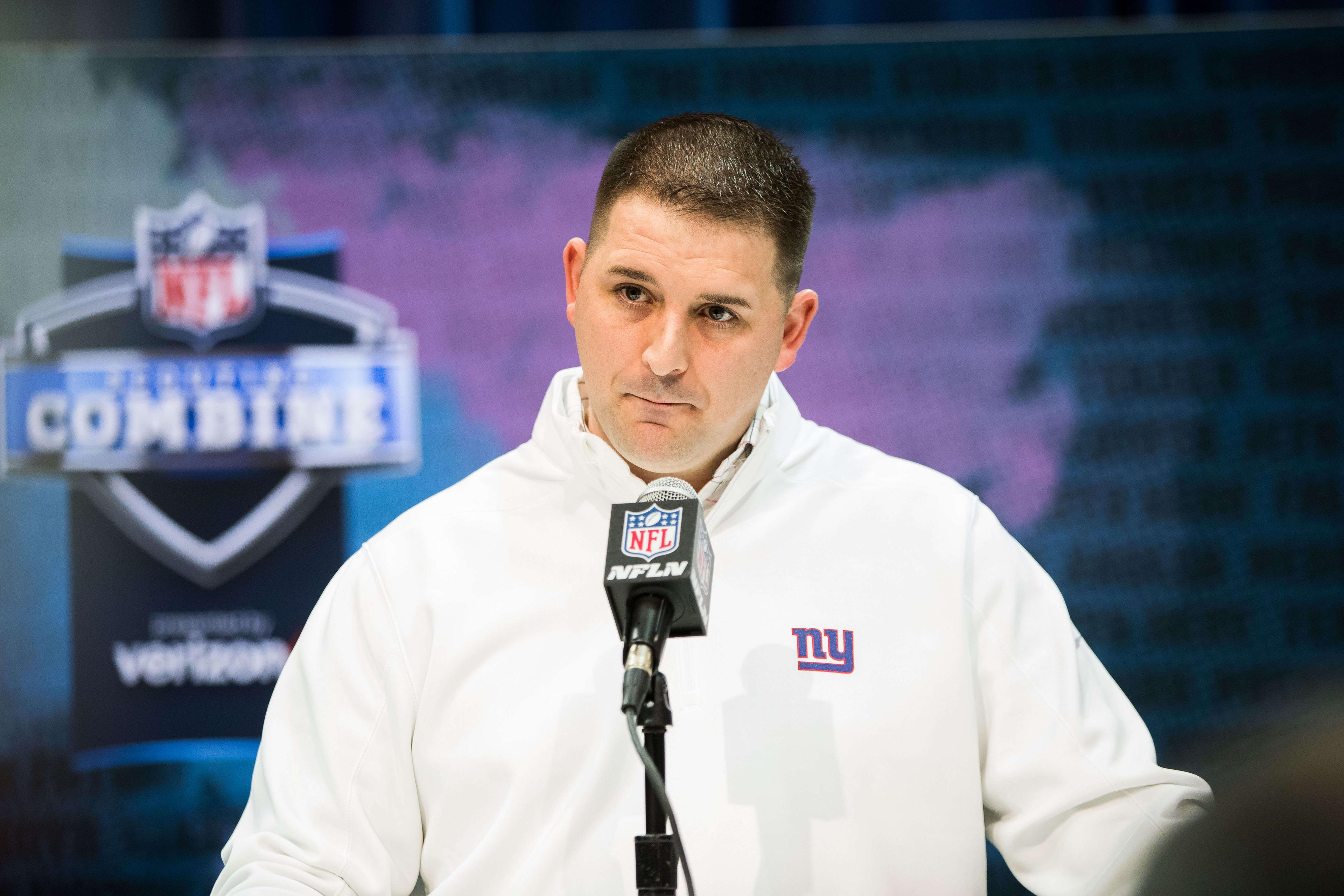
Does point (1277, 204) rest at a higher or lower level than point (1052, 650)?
higher

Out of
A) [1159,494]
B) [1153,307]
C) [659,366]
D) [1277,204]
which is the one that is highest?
[1277,204]

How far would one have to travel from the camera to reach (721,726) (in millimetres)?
1305

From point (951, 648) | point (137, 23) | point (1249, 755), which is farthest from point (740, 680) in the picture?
point (137, 23)

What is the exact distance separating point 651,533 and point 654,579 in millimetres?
50

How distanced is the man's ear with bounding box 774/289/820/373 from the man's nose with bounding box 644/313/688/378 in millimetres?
224

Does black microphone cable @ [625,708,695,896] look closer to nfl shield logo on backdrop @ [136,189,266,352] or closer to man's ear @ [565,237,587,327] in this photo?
man's ear @ [565,237,587,327]

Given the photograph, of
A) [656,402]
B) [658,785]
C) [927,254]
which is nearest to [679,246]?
[656,402]

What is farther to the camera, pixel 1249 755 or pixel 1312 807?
pixel 1249 755

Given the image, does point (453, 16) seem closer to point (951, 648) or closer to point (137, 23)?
point (137, 23)

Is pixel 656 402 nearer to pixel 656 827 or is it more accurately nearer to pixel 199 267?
pixel 656 827

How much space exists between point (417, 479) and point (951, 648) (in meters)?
1.41

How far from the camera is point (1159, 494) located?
2.36 metres

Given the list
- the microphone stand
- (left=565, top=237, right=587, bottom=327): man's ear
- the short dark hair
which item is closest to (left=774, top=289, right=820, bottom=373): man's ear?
the short dark hair

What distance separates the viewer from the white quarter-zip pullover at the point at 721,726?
1259 millimetres
